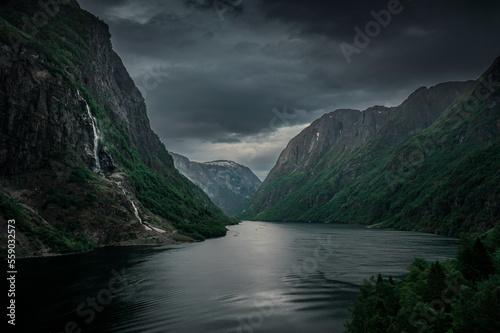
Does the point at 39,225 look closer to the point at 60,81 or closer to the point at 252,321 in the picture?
the point at 60,81

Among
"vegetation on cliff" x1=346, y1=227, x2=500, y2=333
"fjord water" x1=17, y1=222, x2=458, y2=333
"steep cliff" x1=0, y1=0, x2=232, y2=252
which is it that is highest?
"steep cliff" x1=0, y1=0, x2=232, y2=252

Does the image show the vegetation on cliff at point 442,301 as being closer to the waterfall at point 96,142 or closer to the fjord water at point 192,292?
the fjord water at point 192,292

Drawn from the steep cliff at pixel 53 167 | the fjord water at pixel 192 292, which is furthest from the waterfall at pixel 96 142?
the fjord water at pixel 192 292

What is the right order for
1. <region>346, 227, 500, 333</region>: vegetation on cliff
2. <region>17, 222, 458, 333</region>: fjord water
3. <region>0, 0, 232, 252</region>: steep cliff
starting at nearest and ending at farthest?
<region>346, 227, 500, 333</region>: vegetation on cliff
<region>17, 222, 458, 333</region>: fjord water
<region>0, 0, 232, 252</region>: steep cliff

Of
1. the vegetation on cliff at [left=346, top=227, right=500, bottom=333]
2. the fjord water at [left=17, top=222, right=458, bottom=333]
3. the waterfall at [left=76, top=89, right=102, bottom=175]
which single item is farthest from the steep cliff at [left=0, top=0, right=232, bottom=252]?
the vegetation on cliff at [left=346, top=227, right=500, bottom=333]

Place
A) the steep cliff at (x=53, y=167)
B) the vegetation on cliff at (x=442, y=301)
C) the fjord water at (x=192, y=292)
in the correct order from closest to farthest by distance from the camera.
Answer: the vegetation on cliff at (x=442, y=301)
the fjord water at (x=192, y=292)
the steep cliff at (x=53, y=167)

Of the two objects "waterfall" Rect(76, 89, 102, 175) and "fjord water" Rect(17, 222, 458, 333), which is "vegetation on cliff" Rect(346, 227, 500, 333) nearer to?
"fjord water" Rect(17, 222, 458, 333)

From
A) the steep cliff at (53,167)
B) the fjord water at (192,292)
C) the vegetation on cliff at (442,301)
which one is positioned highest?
the steep cliff at (53,167)

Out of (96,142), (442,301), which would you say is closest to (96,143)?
(96,142)

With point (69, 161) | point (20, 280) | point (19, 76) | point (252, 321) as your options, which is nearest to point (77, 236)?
point (69, 161)
